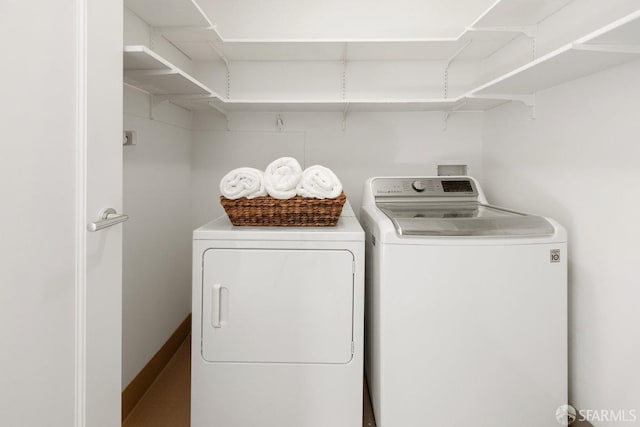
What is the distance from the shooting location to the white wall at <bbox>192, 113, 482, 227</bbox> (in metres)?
2.63

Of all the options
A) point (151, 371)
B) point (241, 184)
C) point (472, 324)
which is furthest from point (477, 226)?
point (151, 371)

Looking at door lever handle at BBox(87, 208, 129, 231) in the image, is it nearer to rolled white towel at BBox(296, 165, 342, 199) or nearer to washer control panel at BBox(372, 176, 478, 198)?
rolled white towel at BBox(296, 165, 342, 199)

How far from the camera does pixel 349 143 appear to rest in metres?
2.65

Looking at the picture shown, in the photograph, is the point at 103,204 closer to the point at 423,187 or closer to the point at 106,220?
Answer: the point at 106,220

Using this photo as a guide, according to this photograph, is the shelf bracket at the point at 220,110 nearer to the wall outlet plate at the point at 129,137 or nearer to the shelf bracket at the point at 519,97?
the wall outlet plate at the point at 129,137

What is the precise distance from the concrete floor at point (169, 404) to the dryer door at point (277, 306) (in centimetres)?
52

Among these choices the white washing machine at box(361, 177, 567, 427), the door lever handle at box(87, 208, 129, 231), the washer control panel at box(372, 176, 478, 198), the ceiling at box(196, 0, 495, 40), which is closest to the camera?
the door lever handle at box(87, 208, 129, 231)

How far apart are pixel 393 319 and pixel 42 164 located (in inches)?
49.1

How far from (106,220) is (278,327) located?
80cm

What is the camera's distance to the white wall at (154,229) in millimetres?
1790

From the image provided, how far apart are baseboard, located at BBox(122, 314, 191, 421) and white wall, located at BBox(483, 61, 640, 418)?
2.02 metres

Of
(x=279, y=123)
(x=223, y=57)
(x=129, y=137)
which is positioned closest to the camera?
(x=129, y=137)

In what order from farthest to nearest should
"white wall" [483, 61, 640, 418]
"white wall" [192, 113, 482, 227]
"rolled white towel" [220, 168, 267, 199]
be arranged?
"white wall" [192, 113, 482, 227] < "rolled white towel" [220, 168, 267, 199] < "white wall" [483, 61, 640, 418]

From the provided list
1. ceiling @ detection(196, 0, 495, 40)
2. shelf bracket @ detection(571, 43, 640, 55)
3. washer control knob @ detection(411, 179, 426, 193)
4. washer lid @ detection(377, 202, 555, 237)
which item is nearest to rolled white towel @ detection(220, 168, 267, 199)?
washer lid @ detection(377, 202, 555, 237)
